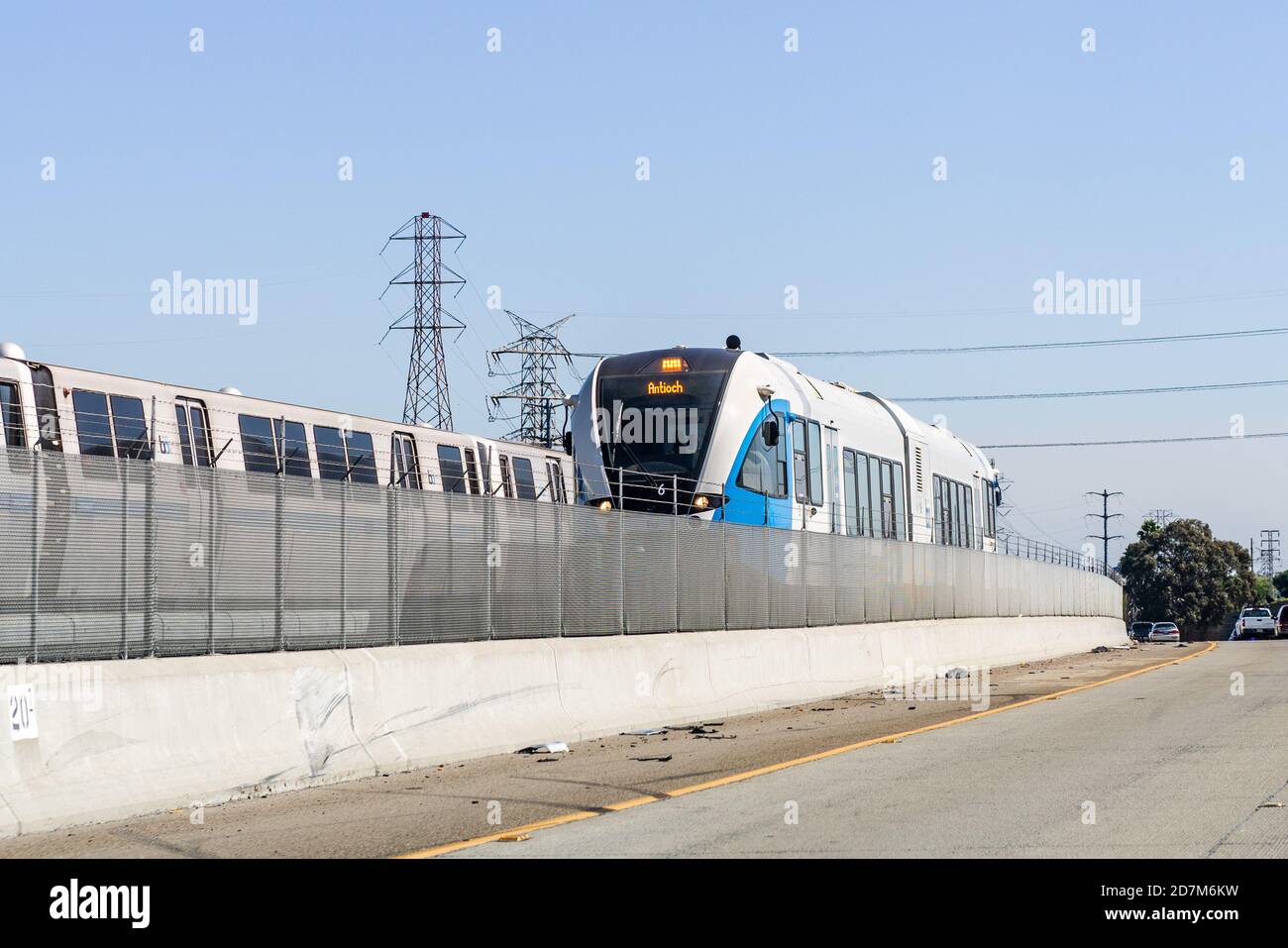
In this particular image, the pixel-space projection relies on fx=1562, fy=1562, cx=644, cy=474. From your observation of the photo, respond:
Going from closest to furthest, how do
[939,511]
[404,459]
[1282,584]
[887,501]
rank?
[404,459], [887,501], [939,511], [1282,584]

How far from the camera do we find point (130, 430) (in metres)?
22.1

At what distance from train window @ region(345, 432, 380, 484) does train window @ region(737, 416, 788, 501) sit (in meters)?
6.56

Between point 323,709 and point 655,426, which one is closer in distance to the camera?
point 323,709

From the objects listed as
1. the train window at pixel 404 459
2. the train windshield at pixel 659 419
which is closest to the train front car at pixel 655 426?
the train windshield at pixel 659 419

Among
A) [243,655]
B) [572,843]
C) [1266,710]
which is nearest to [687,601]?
[1266,710]

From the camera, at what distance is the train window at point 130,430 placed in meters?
21.3

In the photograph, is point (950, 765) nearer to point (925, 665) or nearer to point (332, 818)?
point (332, 818)

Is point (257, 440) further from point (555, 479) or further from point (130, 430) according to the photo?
point (555, 479)

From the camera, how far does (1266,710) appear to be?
20.0 metres

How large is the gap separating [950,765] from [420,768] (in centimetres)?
485

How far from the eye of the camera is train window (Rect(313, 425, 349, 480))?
25.8 meters

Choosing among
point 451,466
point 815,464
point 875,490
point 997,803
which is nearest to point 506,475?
point 451,466

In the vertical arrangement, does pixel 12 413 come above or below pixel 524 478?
above

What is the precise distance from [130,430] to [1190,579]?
12205 centimetres
